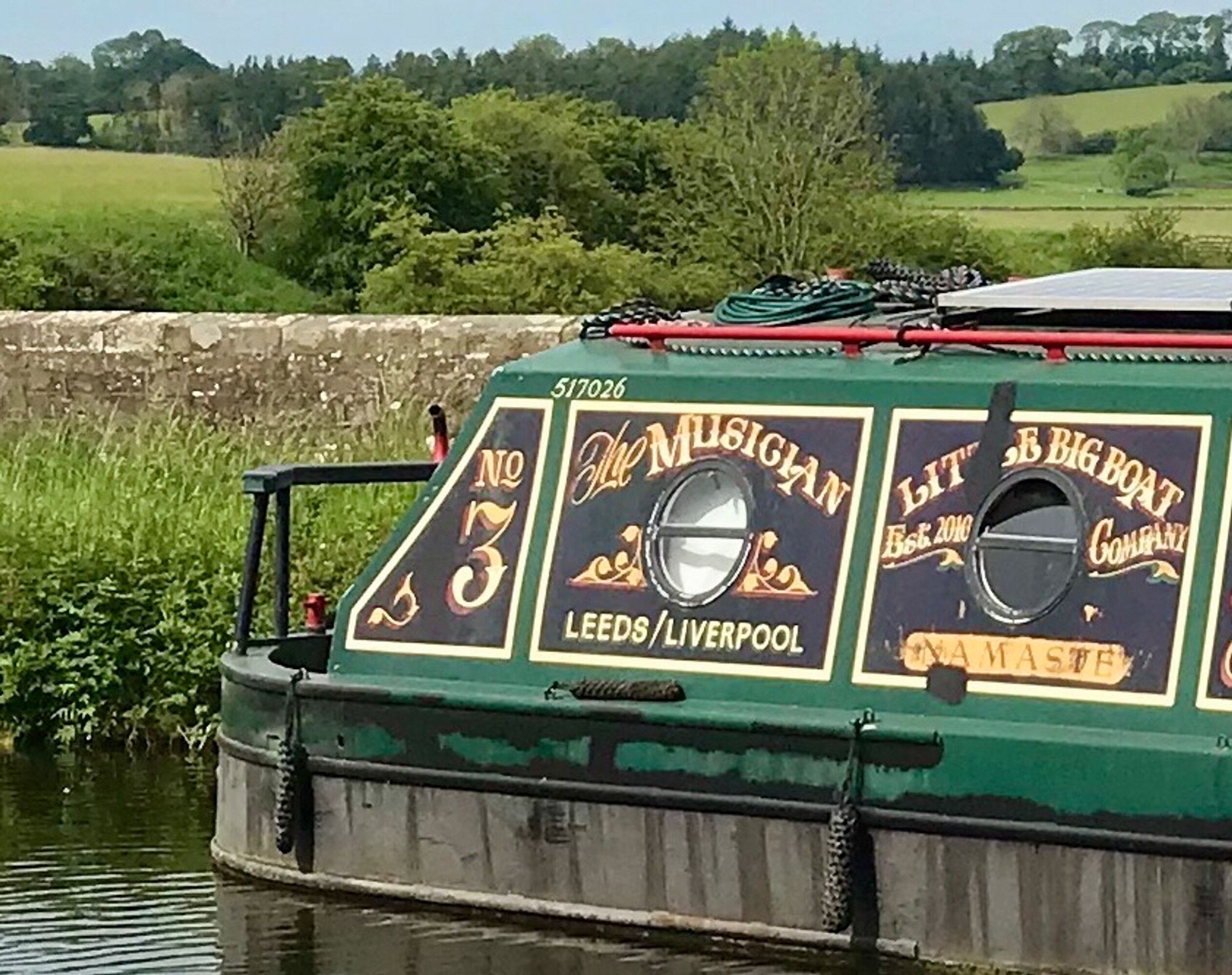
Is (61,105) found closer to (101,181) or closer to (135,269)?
(101,181)

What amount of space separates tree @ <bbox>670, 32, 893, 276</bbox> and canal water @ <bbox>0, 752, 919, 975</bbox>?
35.5 meters

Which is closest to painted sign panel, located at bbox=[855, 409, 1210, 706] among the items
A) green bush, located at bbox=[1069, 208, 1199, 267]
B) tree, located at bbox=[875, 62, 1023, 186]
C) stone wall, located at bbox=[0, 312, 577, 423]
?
stone wall, located at bbox=[0, 312, 577, 423]

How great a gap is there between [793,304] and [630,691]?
146 cm

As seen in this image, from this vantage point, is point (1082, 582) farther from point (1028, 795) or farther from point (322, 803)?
point (322, 803)

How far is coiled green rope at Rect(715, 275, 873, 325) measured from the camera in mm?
9422

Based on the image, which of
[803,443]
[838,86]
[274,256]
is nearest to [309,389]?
[803,443]

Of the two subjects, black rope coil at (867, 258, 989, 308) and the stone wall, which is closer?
black rope coil at (867, 258, 989, 308)

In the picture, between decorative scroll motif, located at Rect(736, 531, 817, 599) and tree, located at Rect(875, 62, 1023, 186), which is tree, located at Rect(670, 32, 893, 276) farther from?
decorative scroll motif, located at Rect(736, 531, 817, 599)

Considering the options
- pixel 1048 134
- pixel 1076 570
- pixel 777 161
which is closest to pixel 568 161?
pixel 777 161

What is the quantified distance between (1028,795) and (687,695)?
114 cm

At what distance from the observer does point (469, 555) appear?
931cm

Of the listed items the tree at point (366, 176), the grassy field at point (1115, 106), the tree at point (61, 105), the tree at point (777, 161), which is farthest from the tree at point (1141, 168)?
the tree at point (61, 105)

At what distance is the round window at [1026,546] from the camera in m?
8.37

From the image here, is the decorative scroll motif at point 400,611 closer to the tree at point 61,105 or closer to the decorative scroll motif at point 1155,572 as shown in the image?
the decorative scroll motif at point 1155,572
